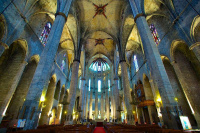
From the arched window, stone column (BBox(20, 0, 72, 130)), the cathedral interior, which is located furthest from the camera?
the arched window

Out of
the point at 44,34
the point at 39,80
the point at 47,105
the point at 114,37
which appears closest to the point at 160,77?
the point at 39,80

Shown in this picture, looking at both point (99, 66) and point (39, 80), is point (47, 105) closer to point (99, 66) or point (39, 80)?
point (39, 80)

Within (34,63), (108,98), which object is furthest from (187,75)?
(108,98)

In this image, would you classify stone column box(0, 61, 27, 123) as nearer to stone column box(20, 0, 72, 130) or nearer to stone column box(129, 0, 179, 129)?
stone column box(20, 0, 72, 130)

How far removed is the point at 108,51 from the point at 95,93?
13277 millimetres

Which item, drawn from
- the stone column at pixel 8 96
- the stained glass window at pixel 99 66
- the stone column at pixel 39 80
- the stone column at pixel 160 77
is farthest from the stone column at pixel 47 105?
the stained glass window at pixel 99 66

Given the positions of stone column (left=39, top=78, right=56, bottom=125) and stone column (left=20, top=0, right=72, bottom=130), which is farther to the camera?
stone column (left=39, top=78, right=56, bottom=125)

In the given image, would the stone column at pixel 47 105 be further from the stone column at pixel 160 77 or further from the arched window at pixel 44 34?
the stone column at pixel 160 77

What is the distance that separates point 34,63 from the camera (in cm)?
1366

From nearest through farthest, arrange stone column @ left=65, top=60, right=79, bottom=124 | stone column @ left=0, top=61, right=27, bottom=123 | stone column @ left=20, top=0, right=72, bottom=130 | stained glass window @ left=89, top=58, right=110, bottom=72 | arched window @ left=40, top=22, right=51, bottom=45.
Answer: stone column @ left=20, top=0, right=72, bottom=130 < stone column @ left=0, top=61, right=27, bottom=123 < stone column @ left=65, top=60, right=79, bottom=124 < arched window @ left=40, top=22, right=51, bottom=45 < stained glass window @ left=89, top=58, right=110, bottom=72

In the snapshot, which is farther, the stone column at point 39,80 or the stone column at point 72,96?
the stone column at point 72,96

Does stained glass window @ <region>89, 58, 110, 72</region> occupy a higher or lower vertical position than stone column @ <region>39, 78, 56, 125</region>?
higher

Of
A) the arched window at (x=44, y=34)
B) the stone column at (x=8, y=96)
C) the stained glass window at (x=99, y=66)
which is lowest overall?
the stone column at (x=8, y=96)

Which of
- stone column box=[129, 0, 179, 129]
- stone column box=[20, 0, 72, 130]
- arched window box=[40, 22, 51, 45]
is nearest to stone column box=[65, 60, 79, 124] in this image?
arched window box=[40, 22, 51, 45]
